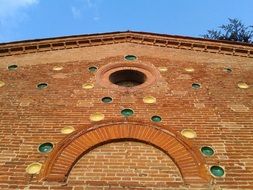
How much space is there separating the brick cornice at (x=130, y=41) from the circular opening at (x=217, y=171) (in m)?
4.54

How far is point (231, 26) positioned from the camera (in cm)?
1905

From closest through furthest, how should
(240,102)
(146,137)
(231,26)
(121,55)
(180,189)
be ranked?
(180,189), (146,137), (240,102), (121,55), (231,26)

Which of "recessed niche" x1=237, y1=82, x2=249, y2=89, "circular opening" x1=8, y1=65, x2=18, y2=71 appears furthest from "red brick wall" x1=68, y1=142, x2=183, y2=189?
"circular opening" x1=8, y1=65, x2=18, y2=71

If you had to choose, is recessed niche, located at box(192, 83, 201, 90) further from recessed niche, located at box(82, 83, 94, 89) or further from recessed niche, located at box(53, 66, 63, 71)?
recessed niche, located at box(53, 66, 63, 71)

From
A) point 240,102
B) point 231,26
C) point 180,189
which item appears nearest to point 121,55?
point 240,102

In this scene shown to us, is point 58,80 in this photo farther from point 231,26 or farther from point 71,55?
point 231,26

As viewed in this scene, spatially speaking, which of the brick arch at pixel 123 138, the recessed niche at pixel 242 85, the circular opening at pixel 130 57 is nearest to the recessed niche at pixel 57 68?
the circular opening at pixel 130 57

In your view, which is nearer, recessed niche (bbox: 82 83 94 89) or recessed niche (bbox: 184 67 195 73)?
recessed niche (bbox: 82 83 94 89)

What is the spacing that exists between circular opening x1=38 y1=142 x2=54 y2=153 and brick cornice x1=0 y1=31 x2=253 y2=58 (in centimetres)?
410

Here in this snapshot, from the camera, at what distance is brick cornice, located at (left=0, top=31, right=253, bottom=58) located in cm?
993

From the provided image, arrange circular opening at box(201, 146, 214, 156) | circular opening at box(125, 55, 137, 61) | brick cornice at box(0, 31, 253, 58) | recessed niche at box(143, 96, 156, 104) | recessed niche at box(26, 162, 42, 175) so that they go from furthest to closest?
1. brick cornice at box(0, 31, 253, 58)
2. circular opening at box(125, 55, 137, 61)
3. recessed niche at box(143, 96, 156, 104)
4. circular opening at box(201, 146, 214, 156)
5. recessed niche at box(26, 162, 42, 175)

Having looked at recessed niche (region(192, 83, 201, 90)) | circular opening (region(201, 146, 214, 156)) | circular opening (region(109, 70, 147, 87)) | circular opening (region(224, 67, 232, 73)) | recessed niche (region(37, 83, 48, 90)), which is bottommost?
circular opening (region(201, 146, 214, 156))

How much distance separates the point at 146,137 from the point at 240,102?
7.81ft

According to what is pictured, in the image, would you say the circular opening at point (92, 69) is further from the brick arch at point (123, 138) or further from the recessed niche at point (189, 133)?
the recessed niche at point (189, 133)
